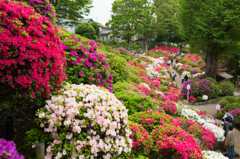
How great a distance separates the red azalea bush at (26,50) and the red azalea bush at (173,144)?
3.14 meters

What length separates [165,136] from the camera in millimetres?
4984

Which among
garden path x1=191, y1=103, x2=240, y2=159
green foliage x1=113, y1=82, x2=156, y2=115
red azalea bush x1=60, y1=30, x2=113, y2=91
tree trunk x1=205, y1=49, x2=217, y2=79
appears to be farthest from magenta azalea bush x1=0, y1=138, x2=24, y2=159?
tree trunk x1=205, y1=49, x2=217, y2=79

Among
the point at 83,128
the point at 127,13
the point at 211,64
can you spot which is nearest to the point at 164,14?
the point at 127,13

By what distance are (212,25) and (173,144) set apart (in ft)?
58.6

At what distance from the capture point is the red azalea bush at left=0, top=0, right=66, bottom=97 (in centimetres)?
294

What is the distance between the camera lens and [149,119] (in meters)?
5.68

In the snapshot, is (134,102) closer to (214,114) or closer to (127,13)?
(214,114)

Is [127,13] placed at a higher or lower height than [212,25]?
higher

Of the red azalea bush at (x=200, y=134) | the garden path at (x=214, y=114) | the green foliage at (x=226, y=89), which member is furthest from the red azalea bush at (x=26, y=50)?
the green foliage at (x=226, y=89)

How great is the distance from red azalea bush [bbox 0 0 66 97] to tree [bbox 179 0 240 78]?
1813 cm

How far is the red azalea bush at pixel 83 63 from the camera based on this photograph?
5.16 meters

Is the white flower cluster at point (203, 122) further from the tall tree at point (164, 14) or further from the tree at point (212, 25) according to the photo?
the tall tree at point (164, 14)

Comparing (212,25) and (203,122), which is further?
(212,25)

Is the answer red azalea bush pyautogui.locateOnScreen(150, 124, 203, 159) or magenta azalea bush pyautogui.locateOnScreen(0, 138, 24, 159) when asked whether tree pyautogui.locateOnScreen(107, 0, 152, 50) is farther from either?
magenta azalea bush pyautogui.locateOnScreen(0, 138, 24, 159)
